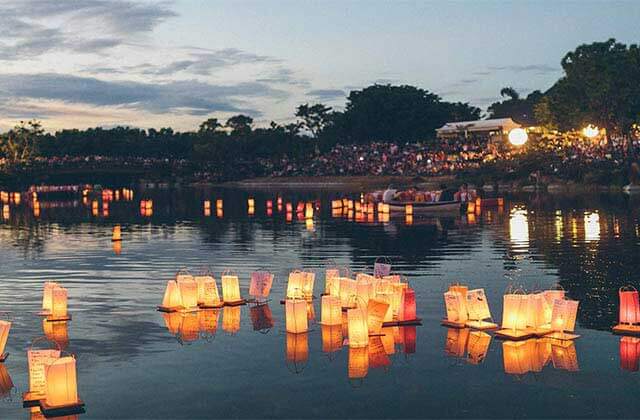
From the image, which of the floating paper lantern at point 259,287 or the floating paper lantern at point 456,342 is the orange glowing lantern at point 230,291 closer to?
the floating paper lantern at point 259,287

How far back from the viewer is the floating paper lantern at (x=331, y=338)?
20625 mm

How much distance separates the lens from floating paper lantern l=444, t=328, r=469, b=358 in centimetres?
2012

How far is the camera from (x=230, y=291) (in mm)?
27094

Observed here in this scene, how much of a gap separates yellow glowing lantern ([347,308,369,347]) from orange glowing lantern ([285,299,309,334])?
212 cm

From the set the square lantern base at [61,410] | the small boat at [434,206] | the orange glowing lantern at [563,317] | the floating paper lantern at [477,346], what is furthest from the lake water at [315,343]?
the small boat at [434,206]

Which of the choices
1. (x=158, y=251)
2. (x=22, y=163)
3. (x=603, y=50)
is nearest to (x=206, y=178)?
(x=22, y=163)

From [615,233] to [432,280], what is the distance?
22.5 metres

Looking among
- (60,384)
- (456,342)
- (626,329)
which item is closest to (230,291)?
(456,342)

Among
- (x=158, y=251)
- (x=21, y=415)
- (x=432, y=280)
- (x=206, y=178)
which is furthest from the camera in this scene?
(x=206, y=178)

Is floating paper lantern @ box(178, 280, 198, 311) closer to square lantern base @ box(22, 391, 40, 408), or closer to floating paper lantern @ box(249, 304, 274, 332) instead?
floating paper lantern @ box(249, 304, 274, 332)

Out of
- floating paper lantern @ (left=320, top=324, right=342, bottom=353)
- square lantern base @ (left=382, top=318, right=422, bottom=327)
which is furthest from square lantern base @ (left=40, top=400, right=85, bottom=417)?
square lantern base @ (left=382, top=318, right=422, bottom=327)

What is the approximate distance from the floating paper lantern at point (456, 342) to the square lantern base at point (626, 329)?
3817mm

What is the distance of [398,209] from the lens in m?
76.1

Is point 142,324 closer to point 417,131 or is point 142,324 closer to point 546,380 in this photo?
point 546,380
